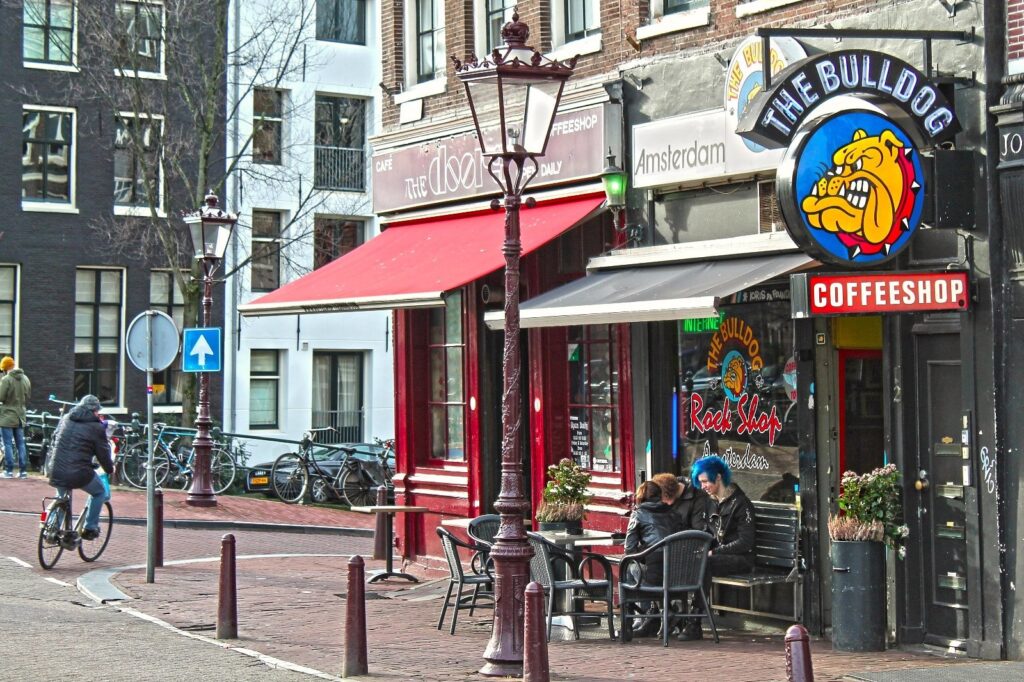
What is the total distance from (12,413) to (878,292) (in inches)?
709

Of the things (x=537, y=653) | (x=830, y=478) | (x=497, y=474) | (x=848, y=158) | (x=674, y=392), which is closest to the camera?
(x=537, y=653)

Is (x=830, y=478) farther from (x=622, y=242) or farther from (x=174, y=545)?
(x=174, y=545)

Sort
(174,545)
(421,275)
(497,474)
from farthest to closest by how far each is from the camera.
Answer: (174,545) → (497,474) → (421,275)

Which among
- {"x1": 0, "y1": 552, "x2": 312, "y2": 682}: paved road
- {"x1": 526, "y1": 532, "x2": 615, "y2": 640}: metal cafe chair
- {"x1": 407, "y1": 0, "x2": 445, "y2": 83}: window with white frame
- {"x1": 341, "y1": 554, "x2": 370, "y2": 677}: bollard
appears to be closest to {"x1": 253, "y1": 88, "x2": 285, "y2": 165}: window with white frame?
{"x1": 407, "y1": 0, "x2": 445, "y2": 83}: window with white frame

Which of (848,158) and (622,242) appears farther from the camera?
(622,242)

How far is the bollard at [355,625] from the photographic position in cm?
1029

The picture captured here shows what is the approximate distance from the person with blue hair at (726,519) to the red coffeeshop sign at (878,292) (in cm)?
241

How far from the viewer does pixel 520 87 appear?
10.2 metres

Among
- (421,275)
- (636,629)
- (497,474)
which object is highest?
(421,275)

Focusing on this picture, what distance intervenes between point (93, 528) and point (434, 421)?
370 cm

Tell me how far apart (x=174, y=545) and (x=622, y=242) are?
299 inches

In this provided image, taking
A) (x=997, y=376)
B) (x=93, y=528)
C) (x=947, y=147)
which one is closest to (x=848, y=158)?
(x=947, y=147)

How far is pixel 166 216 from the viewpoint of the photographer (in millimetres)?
32188

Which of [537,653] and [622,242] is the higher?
[622,242]
